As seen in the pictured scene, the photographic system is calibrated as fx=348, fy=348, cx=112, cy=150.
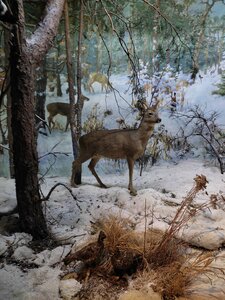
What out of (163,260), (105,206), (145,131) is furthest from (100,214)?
(145,131)

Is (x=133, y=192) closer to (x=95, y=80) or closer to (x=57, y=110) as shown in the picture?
(x=57, y=110)

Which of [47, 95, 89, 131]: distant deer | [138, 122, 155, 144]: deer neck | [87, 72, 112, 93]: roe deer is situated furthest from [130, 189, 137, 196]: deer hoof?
[87, 72, 112, 93]: roe deer

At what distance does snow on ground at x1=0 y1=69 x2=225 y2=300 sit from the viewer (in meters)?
2.41

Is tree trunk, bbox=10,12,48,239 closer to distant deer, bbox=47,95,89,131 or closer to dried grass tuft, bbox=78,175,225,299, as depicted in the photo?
dried grass tuft, bbox=78,175,225,299

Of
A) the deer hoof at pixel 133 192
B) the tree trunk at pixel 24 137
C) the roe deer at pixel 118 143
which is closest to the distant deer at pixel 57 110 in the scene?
the roe deer at pixel 118 143

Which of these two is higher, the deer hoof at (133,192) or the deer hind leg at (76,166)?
the deer hind leg at (76,166)

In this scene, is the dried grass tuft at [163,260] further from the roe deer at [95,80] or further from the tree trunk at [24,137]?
the roe deer at [95,80]

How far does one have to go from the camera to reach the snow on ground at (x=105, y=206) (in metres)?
2.41

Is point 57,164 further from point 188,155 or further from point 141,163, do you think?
point 188,155

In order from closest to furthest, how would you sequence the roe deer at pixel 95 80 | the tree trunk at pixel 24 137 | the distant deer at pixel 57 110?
the tree trunk at pixel 24 137
the distant deer at pixel 57 110
the roe deer at pixel 95 80

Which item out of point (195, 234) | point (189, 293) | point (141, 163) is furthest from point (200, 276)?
point (141, 163)

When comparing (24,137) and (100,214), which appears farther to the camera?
(100,214)

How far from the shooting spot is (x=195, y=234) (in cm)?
304

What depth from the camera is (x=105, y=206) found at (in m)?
3.67
